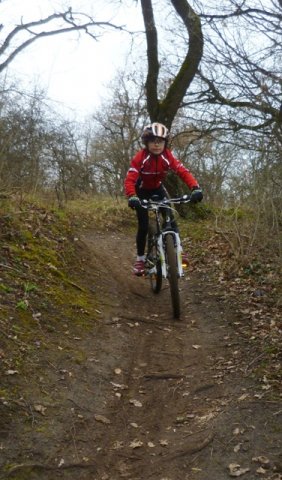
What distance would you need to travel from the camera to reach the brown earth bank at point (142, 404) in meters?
3.60

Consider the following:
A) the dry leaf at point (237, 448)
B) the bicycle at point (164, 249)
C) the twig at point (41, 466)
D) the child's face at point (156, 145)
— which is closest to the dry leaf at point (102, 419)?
the twig at point (41, 466)

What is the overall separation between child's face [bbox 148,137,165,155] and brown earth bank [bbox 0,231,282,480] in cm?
226

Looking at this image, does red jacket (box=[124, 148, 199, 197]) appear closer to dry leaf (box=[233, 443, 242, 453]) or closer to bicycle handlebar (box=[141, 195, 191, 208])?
bicycle handlebar (box=[141, 195, 191, 208])

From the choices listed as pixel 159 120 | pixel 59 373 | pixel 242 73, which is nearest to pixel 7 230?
pixel 59 373

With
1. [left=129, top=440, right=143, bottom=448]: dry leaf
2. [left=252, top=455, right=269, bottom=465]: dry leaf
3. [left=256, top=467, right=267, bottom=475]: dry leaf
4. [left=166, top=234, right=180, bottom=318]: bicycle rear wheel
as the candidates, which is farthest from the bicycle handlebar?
[left=256, top=467, right=267, bottom=475]: dry leaf

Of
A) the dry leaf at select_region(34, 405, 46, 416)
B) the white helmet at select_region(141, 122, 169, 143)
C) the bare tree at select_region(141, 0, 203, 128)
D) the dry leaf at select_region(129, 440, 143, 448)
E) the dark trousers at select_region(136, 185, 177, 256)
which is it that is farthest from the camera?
the bare tree at select_region(141, 0, 203, 128)

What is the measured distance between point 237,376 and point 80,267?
11.7 ft

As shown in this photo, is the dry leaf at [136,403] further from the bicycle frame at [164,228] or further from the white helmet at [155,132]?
the white helmet at [155,132]

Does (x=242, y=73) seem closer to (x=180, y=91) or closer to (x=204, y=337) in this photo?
(x=204, y=337)

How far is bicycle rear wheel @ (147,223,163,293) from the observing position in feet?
23.4

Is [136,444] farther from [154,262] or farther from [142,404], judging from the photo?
[154,262]

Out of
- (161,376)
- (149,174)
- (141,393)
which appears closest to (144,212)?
(149,174)

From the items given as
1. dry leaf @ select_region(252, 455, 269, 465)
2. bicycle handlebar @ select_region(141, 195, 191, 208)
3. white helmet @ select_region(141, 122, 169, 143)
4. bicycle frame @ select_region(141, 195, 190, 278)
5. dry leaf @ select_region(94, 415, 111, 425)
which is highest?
white helmet @ select_region(141, 122, 169, 143)

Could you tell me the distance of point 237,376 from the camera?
4.84 m
